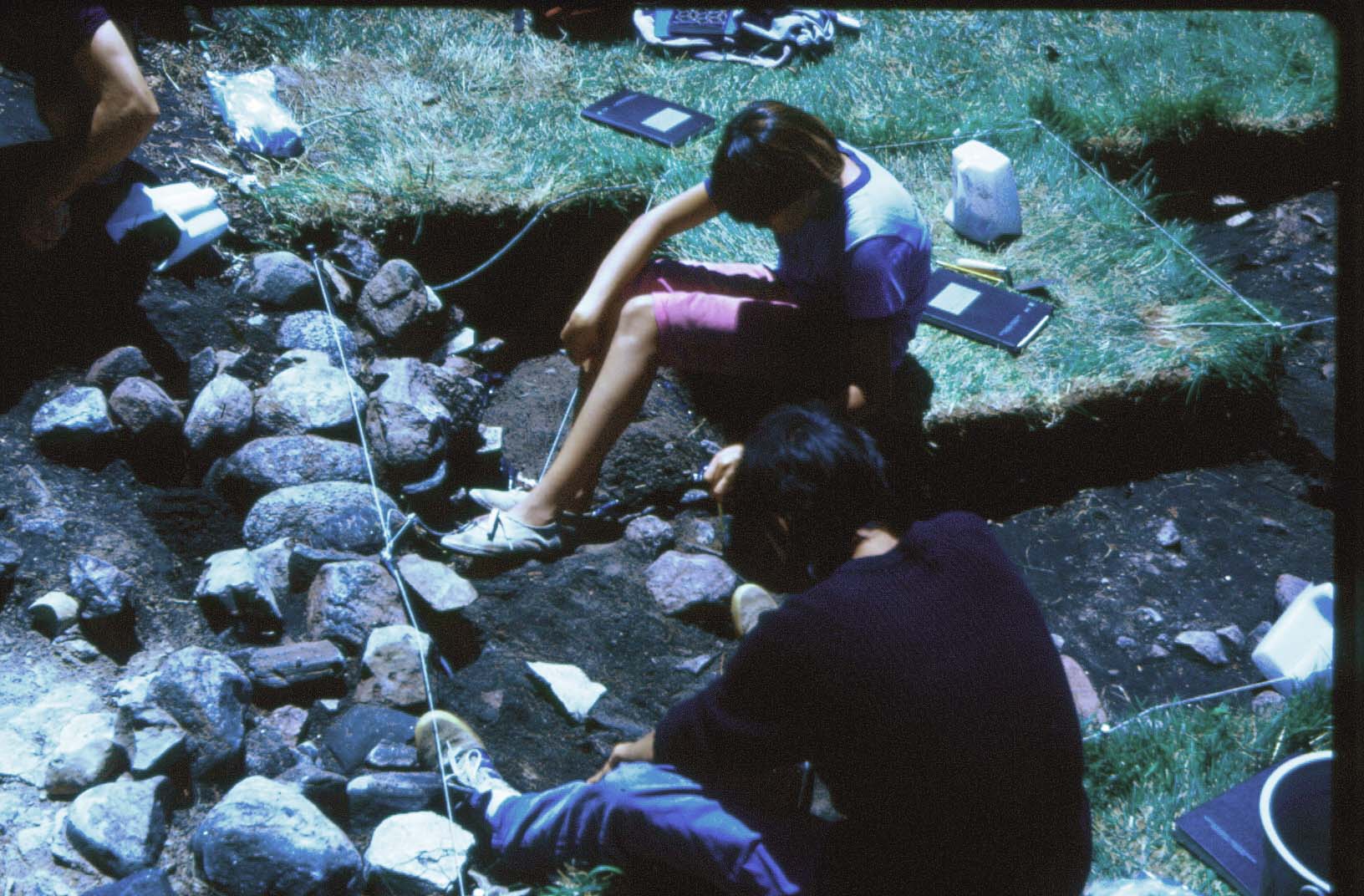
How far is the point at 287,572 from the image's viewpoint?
3.06 meters

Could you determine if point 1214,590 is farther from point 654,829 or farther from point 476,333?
point 476,333

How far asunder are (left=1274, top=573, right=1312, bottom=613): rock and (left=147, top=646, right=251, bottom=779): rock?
3.03 meters

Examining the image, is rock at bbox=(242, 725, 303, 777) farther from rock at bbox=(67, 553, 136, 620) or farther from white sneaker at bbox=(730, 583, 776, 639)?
white sneaker at bbox=(730, 583, 776, 639)

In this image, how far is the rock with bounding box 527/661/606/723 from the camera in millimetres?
2795

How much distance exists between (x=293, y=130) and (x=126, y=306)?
116 centimetres

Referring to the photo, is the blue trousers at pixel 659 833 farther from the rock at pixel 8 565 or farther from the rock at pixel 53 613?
the rock at pixel 8 565

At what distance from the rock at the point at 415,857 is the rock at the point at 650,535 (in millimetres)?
1121

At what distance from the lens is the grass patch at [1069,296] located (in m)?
3.61

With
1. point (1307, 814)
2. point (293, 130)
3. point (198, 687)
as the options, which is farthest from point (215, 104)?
point (1307, 814)

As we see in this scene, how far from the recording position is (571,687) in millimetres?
2828

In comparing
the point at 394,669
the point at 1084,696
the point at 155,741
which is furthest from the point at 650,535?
the point at 155,741

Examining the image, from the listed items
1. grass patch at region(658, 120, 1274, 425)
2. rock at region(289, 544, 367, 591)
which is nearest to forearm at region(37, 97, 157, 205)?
rock at region(289, 544, 367, 591)

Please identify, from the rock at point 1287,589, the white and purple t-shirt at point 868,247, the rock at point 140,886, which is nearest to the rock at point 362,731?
the rock at point 140,886

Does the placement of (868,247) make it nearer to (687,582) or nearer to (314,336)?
(687,582)
